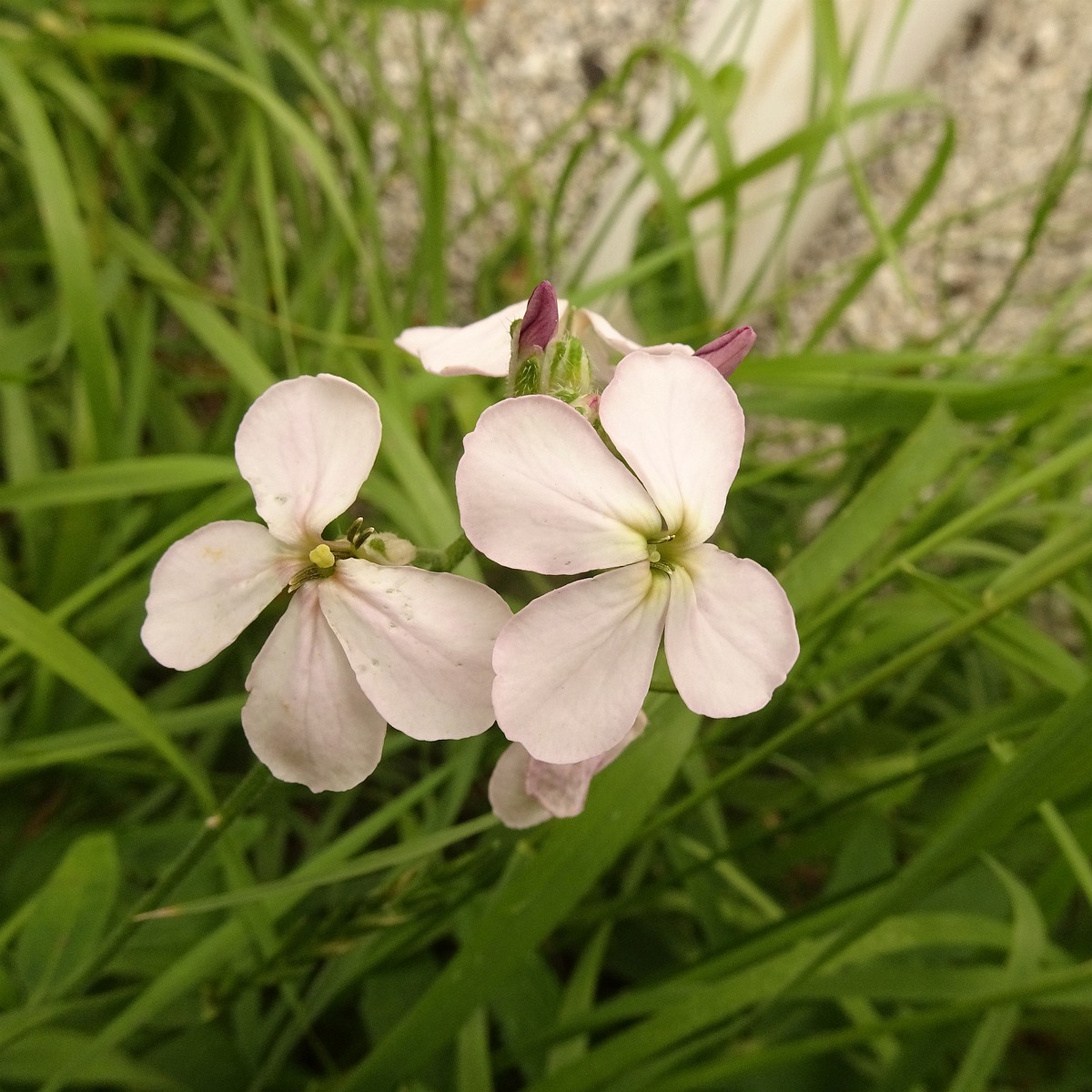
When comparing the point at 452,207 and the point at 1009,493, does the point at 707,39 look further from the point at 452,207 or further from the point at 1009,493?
the point at 1009,493

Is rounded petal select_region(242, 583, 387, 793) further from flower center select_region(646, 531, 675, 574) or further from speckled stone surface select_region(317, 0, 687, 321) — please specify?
speckled stone surface select_region(317, 0, 687, 321)

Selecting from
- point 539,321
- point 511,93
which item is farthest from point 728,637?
point 511,93

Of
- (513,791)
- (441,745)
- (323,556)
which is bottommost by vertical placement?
(441,745)

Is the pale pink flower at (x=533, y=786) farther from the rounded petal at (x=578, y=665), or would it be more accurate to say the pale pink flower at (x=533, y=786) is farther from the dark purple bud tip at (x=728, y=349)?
the dark purple bud tip at (x=728, y=349)

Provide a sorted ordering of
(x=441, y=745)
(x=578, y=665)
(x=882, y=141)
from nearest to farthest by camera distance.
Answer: (x=578, y=665), (x=441, y=745), (x=882, y=141)


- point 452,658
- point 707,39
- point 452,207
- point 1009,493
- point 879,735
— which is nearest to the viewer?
point 452,658

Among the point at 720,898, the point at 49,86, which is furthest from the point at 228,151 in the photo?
the point at 720,898

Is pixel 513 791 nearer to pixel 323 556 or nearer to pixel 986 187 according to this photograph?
pixel 323 556
